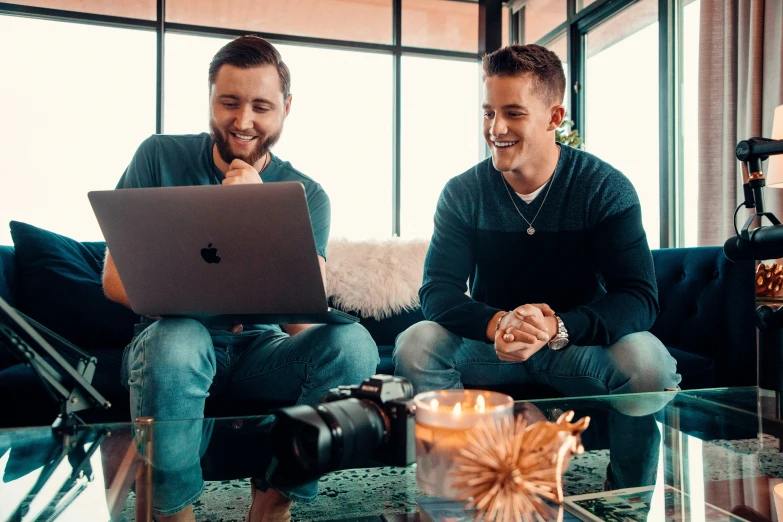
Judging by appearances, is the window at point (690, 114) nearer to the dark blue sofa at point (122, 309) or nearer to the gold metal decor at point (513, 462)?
the dark blue sofa at point (122, 309)

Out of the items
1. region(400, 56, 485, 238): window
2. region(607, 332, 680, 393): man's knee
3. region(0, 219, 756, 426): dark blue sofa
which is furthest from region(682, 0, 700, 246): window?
region(607, 332, 680, 393): man's knee

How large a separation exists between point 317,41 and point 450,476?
4515 mm

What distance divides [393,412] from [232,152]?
3.33 feet

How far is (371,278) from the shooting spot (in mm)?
2062

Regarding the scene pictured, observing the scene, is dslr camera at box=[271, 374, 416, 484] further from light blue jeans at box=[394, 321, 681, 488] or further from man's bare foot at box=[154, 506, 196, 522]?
light blue jeans at box=[394, 321, 681, 488]

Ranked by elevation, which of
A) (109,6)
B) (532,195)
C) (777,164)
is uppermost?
(109,6)

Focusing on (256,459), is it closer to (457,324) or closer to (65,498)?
(65,498)

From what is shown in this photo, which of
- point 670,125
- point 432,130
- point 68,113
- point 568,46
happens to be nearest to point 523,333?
point 670,125

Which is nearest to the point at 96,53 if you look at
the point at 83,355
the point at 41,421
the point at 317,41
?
the point at 317,41

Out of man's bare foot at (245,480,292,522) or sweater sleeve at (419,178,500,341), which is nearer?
man's bare foot at (245,480,292,522)

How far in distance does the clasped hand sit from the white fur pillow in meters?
0.84

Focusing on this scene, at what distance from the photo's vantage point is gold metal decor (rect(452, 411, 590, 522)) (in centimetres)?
51

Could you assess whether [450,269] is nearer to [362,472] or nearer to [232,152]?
[232,152]

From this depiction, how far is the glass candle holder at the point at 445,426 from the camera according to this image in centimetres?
54
